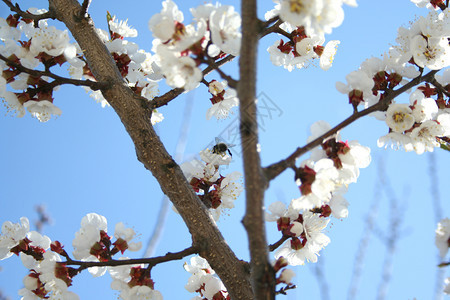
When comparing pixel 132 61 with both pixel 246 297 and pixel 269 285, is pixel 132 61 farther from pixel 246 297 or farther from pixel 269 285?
pixel 269 285

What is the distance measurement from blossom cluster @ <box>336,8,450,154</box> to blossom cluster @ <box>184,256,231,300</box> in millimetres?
894

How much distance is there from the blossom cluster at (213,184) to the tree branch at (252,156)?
1.04 meters

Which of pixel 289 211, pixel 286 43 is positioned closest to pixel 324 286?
pixel 289 211

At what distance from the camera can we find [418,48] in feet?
6.55

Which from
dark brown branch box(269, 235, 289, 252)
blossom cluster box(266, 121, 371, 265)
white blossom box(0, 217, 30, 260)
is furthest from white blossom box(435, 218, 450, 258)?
white blossom box(0, 217, 30, 260)

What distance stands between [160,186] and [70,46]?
70 centimetres

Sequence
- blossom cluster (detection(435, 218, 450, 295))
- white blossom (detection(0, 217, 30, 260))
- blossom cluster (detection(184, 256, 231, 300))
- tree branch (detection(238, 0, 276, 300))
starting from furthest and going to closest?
1. white blossom (detection(0, 217, 30, 260))
2. blossom cluster (detection(184, 256, 231, 300))
3. blossom cluster (detection(435, 218, 450, 295))
4. tree branch (detection(238, 0, 276, 300))

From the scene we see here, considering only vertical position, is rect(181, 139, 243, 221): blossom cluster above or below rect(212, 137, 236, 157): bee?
below

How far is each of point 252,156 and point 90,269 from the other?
1.11m

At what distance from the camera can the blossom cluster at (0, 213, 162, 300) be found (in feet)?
6.39

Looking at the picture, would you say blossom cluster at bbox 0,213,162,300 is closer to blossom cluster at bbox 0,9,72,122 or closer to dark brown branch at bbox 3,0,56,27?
Answer: blossom cluster at bbox 0,9,72,122

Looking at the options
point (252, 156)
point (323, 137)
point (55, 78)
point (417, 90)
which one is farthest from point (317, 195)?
point (55, 78)

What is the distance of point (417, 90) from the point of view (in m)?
1.92

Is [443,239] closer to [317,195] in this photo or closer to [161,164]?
[317,195]
